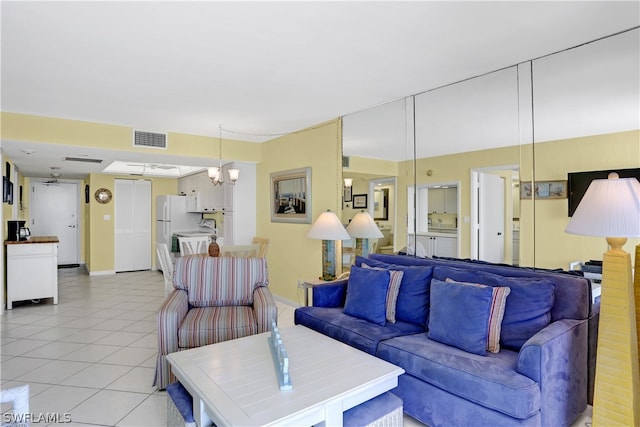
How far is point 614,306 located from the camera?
1.74 meters

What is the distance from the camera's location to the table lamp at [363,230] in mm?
3826

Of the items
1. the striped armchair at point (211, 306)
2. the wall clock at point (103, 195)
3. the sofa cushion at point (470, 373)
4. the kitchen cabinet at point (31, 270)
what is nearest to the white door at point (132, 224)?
the wall clock at point (103, 195)

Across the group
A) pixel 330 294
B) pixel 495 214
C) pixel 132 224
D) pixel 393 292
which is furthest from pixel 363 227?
pixel 132 224

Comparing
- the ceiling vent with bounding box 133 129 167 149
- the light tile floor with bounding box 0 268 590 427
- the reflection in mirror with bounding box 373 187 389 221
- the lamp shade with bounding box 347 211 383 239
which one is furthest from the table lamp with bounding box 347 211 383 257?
the ceiling vent with bounding box 133 129 167 149

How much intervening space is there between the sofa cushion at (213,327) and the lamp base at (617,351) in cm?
208

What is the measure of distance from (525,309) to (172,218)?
23.0 feet

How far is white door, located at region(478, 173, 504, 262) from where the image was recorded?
2.90 meters

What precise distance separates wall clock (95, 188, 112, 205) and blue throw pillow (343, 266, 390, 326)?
6848 mm

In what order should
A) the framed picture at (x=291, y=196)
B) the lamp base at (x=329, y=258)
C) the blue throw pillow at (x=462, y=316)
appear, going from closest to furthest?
1. the blue throw pillow at (x=462, y=316)
2. the lamp base at (x=329, y=258)
3. the framed picture at (x=291, y=196)

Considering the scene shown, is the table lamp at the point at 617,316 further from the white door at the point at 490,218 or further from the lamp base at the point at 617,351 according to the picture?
the white door at the point at 490,218

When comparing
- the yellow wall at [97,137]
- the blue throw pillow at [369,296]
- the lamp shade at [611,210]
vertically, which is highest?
the yellow wall at [97,137]

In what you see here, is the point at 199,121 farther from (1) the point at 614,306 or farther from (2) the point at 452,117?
(1) the point at 614,306

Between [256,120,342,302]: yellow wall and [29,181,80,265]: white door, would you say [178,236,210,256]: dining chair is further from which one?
[29,181,80,265]: white door

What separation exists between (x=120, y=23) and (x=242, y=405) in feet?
7.10
